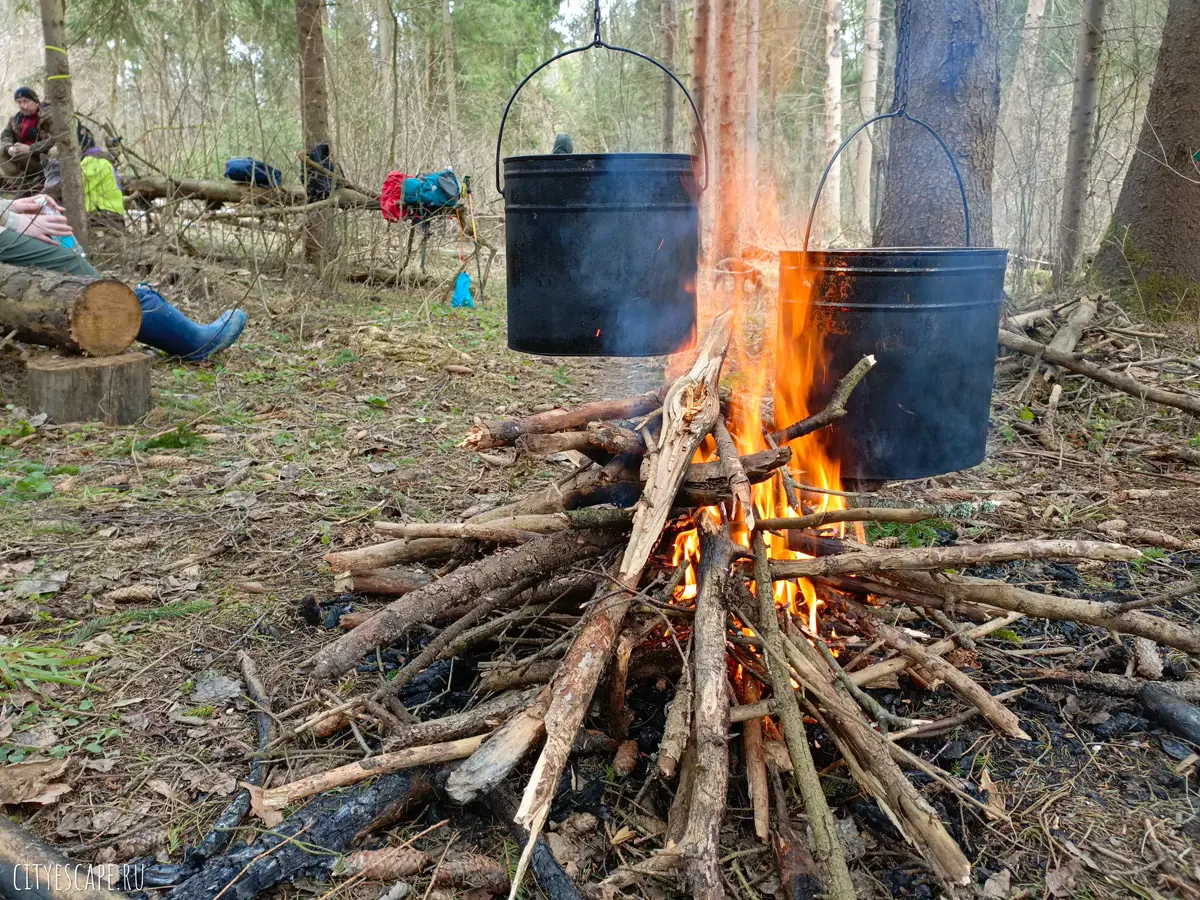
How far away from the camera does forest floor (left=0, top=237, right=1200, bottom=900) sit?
2.18m

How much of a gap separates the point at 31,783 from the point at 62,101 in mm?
5880

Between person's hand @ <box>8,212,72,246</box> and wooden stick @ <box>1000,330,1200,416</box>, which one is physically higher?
person's hand @ <box>8,212,72,246</box>

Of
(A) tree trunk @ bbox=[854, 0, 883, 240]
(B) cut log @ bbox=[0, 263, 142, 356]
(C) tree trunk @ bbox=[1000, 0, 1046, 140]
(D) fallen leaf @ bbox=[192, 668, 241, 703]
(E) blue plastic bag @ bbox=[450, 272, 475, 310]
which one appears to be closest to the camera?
(D) fallen leaf @ bbox=[192, 668, 241, 703]

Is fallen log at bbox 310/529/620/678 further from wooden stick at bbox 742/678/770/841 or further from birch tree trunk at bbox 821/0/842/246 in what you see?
birch tree trunk at bbox 821/0/842/246

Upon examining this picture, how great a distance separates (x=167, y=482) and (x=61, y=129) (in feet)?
11.6

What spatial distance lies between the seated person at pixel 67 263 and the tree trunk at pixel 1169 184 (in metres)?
7.37

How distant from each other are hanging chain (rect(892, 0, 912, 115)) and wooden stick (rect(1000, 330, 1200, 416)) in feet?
6.22

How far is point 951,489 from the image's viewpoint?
14.7 feet

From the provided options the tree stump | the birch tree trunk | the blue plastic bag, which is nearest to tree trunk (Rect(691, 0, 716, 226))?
the blue plastic bag

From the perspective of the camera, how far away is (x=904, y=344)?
303cm

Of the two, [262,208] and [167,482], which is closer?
[167,482]

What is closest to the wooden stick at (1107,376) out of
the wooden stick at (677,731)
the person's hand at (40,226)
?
the wooden stick at (677,731)

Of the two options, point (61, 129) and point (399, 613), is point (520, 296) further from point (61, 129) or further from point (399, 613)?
point (61, 129)

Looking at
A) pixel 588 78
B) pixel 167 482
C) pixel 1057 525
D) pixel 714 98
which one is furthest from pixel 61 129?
pixel 588 78
